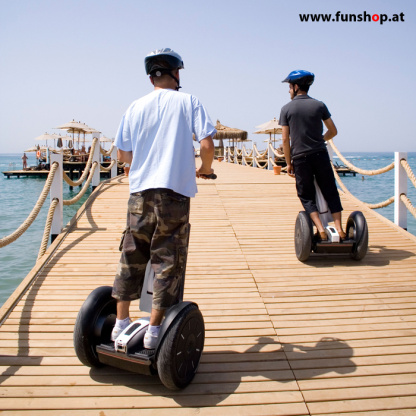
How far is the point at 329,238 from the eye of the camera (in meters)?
4.51

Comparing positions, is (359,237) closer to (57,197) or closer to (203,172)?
(203,172)

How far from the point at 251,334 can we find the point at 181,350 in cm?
90

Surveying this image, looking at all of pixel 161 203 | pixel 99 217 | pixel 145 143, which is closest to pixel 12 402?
pixel 161 203

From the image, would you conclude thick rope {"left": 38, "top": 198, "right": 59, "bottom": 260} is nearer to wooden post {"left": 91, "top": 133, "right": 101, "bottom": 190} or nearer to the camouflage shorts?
the camouflage shorts

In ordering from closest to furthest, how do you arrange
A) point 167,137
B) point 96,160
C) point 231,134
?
point 167,137 < point 96,160 < point 231,134

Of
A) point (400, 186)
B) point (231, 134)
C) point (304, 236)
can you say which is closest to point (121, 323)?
point (304, 236)

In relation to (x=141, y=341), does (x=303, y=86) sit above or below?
above

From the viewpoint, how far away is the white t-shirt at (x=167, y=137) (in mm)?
2391

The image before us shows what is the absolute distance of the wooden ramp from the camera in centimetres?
230

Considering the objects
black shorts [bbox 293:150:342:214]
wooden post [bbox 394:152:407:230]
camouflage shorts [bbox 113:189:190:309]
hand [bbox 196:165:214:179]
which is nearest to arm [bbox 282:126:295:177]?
black shorts [bbox 293:150:342:214]

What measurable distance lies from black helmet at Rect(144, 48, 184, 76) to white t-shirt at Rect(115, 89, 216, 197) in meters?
0.13

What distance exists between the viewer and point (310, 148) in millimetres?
4438

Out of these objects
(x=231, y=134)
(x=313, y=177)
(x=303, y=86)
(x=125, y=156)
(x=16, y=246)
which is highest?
(x=231, y=134)

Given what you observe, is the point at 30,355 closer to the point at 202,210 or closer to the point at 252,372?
the point at 252,372
